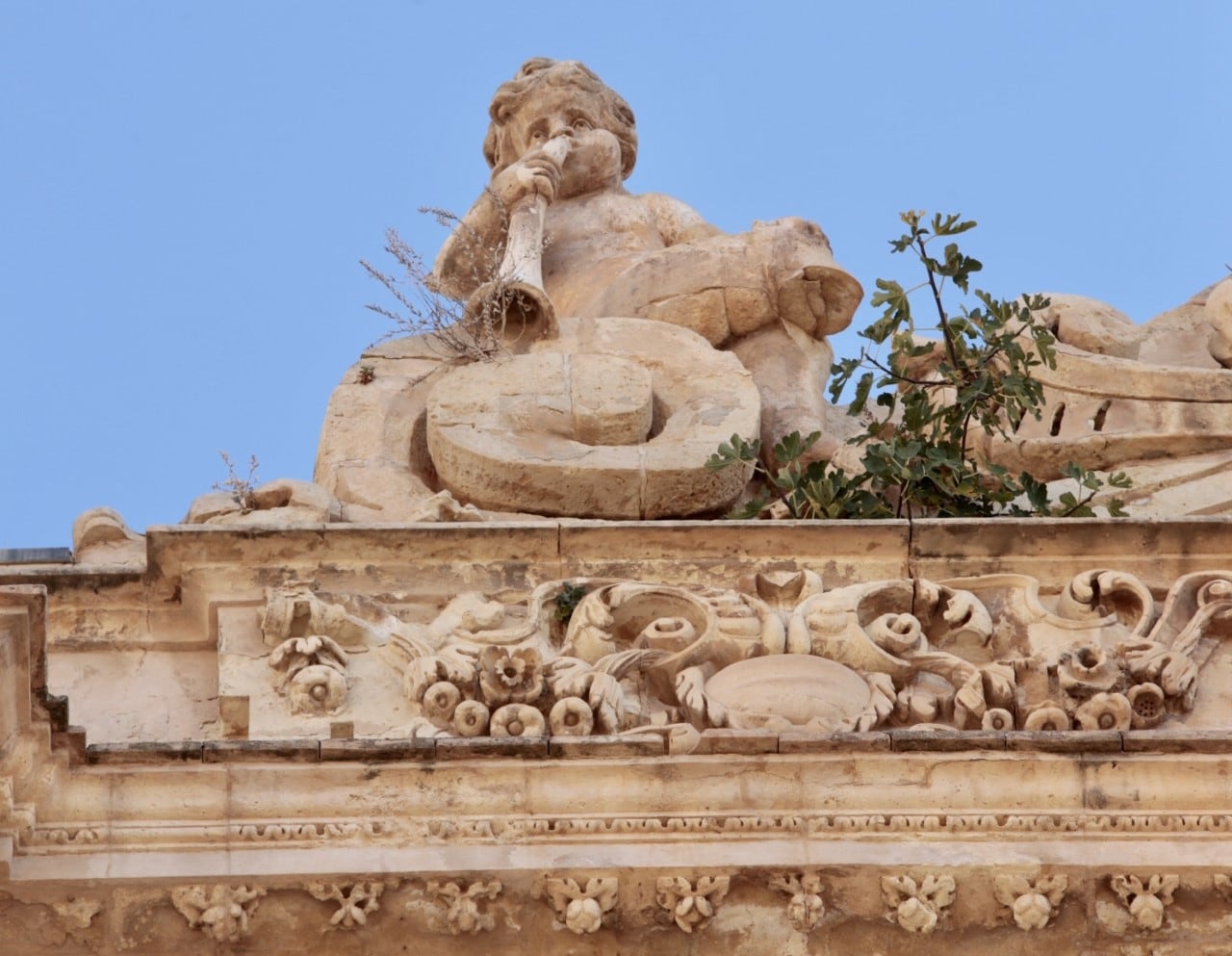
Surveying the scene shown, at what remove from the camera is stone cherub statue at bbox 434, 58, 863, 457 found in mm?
12188

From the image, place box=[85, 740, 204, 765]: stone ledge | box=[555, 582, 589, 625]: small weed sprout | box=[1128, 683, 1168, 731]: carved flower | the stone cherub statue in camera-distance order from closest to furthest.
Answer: box=[85, 740, 204, 765]: stone ledge, box=[1128, 683, 1168, 731]: carved flower, box=[555, 582, 589, 625]: small weed sprout, the stone cherub statue

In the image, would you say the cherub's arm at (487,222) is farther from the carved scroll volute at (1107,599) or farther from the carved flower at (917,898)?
the carved flower at (917,898)

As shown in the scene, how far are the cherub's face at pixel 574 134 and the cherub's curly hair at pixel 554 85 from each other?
3cm

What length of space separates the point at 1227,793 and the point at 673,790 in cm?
133

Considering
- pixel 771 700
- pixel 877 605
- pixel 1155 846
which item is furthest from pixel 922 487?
pixel 1155 846

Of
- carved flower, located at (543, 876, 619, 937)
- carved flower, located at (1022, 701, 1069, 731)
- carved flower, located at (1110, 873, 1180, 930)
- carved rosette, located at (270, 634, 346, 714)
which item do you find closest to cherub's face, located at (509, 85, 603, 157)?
carved rosette, located at (270, 634, 346, 714)

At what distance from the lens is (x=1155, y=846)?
8.59 m

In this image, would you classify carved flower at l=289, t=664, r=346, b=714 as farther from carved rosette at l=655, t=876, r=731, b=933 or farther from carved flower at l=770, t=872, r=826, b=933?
carved flower at l=770, t=872, r=826, b=933

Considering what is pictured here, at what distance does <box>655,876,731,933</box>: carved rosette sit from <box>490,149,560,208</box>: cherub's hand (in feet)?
16.2

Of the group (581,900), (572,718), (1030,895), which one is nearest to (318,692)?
(572,718)

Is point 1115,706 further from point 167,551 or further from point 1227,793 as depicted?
point 167,551

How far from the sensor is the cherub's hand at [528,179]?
42.5ft

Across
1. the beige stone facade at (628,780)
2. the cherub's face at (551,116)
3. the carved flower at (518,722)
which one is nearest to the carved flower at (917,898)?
the beige stone facade at (628,780)

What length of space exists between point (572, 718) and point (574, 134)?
4857 millimetres
